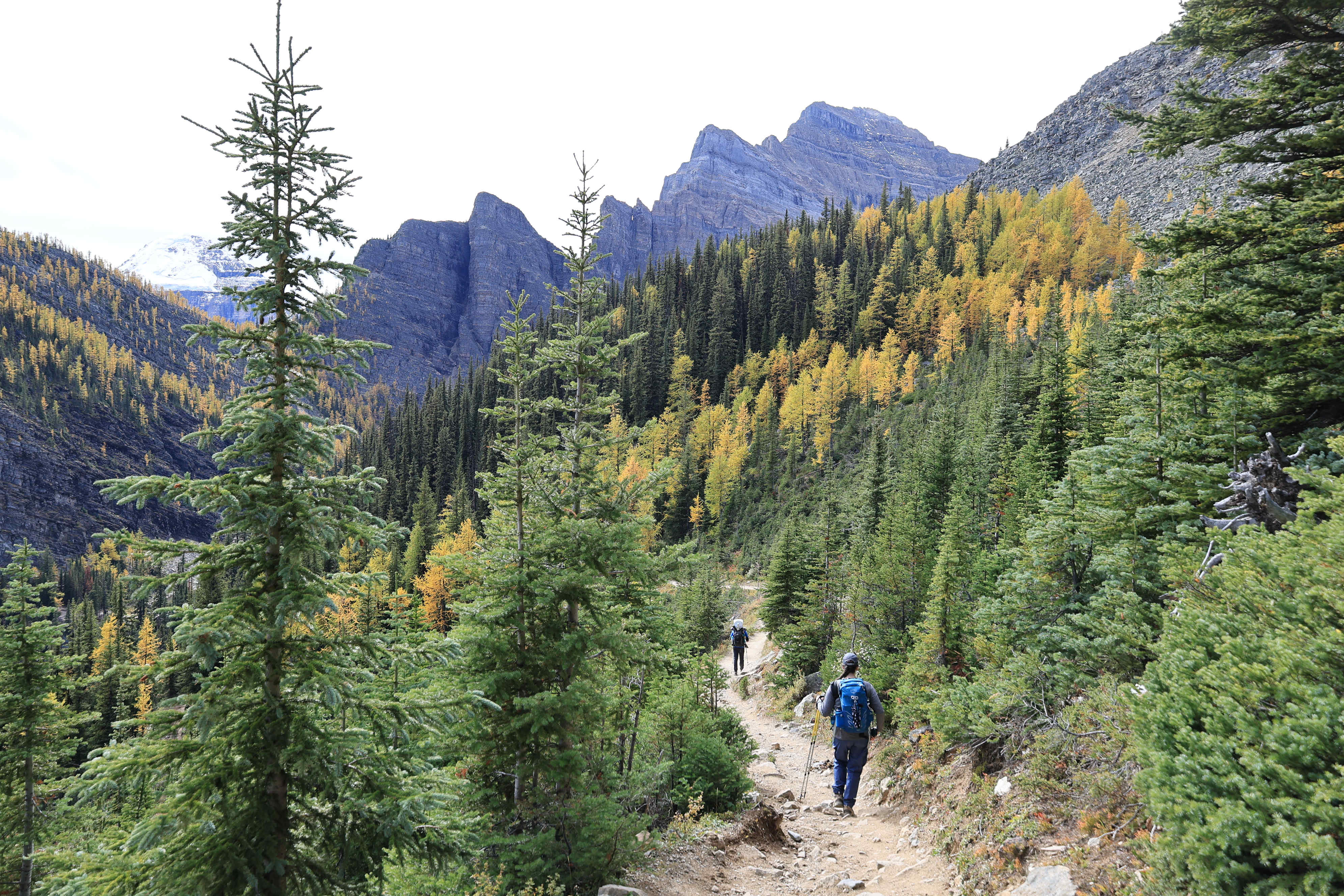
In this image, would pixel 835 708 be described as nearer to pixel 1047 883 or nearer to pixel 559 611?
pixel 1047 883

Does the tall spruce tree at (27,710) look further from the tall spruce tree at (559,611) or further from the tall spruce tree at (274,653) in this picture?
the tall spruce tree at (274,653)

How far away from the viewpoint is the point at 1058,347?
66.8 feet

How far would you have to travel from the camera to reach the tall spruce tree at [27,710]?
1198cm

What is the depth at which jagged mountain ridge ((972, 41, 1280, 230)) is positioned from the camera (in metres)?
103

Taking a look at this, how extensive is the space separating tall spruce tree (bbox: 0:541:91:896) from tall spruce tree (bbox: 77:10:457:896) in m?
11.0

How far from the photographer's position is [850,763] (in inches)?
405

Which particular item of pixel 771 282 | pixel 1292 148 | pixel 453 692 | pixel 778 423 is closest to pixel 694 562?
pixel 453 692

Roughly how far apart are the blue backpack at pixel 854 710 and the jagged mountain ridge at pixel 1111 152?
381ft

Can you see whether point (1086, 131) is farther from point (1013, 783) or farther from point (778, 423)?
point (1013, 783)

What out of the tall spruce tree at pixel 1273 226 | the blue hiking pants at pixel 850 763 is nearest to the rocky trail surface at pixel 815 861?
the blue hiking pants at pixel 850 763

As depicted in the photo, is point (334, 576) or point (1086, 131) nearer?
point (334, 576)

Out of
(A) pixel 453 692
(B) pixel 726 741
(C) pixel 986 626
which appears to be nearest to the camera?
(A) pixel 453 692

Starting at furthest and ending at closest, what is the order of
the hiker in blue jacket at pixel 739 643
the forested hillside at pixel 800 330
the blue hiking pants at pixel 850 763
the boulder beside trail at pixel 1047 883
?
the forested hillside at pixel 800 330 → the hiker in blue jacket at pixel 739 643 → the blue hiking pants at pixel 850 763 → the boulder beside trail at pixel 1047 883

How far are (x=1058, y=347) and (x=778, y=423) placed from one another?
2042 inches
